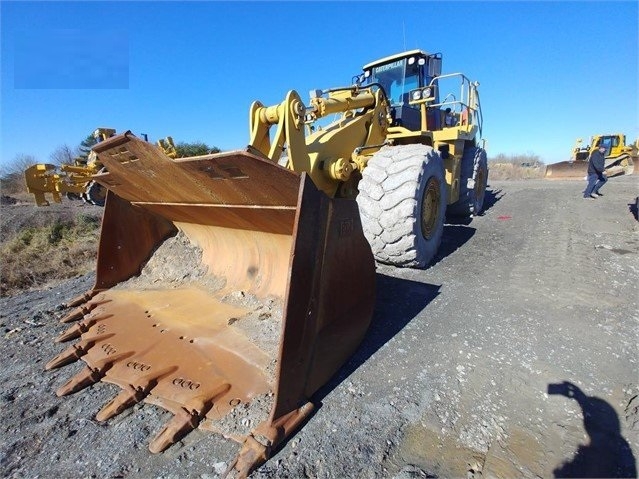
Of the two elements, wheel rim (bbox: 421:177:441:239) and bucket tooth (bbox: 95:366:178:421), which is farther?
wheel rim (bbox: 421:177:441:239)

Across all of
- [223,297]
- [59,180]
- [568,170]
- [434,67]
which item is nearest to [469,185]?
[434,67]

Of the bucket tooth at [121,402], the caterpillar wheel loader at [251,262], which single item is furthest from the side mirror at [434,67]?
the bucket tooth at [121,402]

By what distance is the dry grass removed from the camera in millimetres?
6812

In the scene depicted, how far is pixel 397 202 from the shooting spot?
3.62 metres

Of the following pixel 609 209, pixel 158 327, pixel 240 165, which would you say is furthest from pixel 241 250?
pixel 609 209

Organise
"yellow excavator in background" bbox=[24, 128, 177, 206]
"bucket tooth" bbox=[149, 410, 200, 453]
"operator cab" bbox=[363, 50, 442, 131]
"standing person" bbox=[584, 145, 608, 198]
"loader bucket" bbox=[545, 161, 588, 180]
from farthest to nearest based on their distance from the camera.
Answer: "loader bucket" bbox=[545, 161, 588, 180] → "yellow excavator in background" bbox=[24, 128, 177, 206] → "standing person" bbox=[584, 145, 608, 198] → "operator cab" bbox=[363, 50, 442, 131] → "bucket tooth" bbox=[149, 410, 200, 453]

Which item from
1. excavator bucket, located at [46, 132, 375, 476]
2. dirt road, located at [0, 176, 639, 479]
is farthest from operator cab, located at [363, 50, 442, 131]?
excavator bucket, located at [46, 132, 375, 476]

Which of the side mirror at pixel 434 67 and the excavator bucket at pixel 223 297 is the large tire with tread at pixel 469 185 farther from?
the excavator bucket at pixel 223 297

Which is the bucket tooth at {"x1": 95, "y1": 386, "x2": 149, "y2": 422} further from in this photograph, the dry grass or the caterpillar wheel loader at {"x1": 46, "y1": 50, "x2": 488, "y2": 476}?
the dry grass

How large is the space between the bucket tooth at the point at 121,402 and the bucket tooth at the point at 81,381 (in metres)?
0.30

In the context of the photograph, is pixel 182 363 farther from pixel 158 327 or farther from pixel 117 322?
pixel 117 322

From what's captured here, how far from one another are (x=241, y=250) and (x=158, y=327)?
3.37ft

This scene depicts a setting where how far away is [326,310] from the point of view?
2188 mm

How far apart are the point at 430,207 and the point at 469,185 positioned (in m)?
2.65
